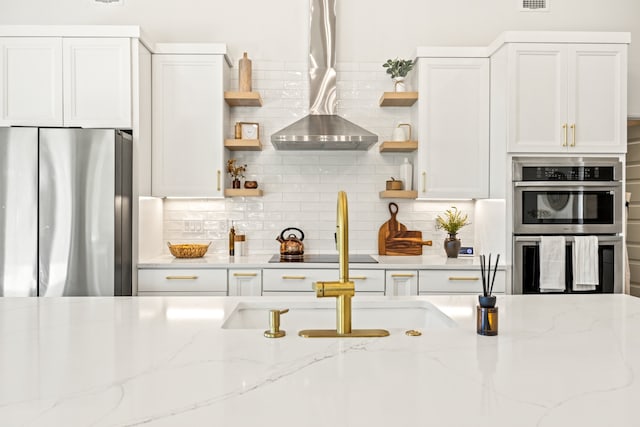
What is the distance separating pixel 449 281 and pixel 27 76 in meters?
3.17

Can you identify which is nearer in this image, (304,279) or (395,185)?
(304,279)

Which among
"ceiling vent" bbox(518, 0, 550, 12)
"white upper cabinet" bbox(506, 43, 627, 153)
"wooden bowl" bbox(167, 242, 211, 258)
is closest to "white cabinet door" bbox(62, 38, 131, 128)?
"wooden bowl" bbox(167, 242, 211, 258)

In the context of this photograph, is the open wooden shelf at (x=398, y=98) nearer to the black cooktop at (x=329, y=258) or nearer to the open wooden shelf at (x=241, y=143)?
the open wooden shelf at (x=241, y=143)

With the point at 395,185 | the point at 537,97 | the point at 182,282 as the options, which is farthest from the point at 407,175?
the point at 182,282

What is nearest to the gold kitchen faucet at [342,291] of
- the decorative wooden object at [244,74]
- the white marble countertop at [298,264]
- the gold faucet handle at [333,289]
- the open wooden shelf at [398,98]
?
the gold faucet handle at [333,289]

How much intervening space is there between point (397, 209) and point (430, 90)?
3.19 feet

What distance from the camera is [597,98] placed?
11.7ft

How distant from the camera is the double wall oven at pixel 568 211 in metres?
3.53

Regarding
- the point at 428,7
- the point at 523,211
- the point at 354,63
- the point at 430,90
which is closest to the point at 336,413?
the point at 523,211

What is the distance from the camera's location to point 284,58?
13.9ft

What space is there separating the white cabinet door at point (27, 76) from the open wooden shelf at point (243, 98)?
3.78 ft

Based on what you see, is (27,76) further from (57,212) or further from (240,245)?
(240,245)

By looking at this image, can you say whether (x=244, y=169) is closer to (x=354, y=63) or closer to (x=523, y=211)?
(x=354, y=63)

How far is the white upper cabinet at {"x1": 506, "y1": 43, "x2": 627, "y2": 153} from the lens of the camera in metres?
3.55
